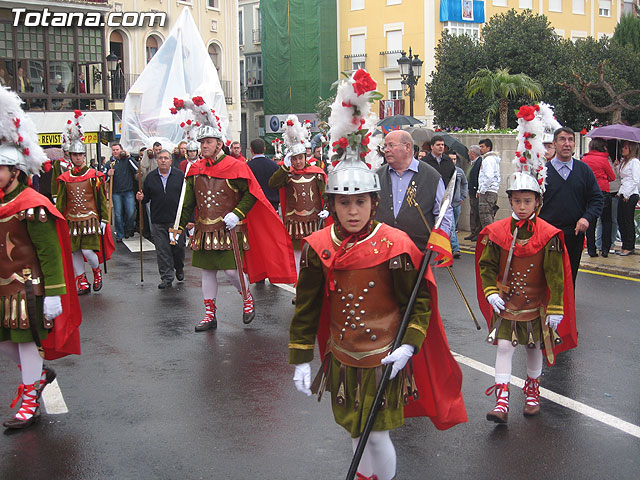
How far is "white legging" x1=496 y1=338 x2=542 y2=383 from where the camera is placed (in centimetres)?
586

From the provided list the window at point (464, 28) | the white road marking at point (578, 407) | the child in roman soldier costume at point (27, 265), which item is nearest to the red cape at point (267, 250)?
the white road marking at point (578, 407)

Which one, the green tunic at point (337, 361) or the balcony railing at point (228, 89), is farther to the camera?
the balcony railing at point (228, 89)

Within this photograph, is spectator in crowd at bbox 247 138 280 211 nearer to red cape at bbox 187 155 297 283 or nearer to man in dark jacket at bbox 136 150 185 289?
man in dark jacket at bbox 136 150 185 289

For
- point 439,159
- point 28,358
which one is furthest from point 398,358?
point 439,159

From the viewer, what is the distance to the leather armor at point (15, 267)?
18.3 ft

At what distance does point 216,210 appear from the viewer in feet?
28.8

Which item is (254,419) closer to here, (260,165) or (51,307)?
(51,307)

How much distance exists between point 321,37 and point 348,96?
52.2 m

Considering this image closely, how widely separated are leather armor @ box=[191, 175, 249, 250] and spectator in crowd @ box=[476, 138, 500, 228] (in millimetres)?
7419

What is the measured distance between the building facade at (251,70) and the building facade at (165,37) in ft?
39.7

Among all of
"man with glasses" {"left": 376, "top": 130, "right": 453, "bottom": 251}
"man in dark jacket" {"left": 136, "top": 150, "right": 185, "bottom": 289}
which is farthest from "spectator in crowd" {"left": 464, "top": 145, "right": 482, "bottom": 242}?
"man with glasses" {"left": 376, "top": 130, "right": 453, "bottom": 251}

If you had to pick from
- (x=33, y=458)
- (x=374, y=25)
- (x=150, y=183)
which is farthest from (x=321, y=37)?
(x=33, y=458)

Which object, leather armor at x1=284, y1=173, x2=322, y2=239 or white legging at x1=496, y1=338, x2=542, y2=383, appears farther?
leather armor at x1=284, y1=173, x2=322, y2=239

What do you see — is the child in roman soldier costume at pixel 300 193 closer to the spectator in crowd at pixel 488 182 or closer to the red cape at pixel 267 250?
the red cape at pixel 267 250
